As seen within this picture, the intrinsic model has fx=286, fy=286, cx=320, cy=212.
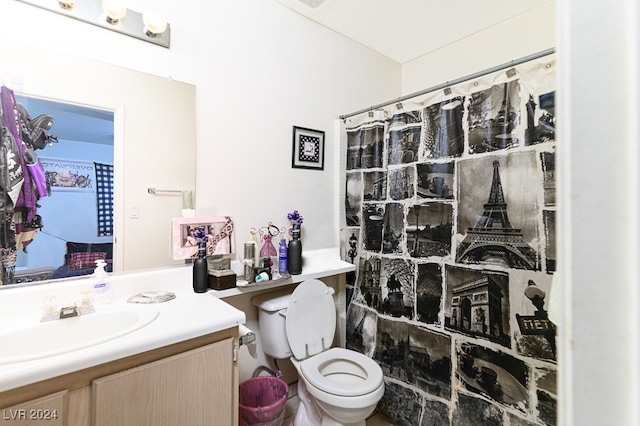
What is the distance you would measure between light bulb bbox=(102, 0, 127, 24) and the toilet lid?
1.53 meters

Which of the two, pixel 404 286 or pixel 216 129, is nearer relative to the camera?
pixel 216 129

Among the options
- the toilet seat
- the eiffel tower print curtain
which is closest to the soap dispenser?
the toilet seat

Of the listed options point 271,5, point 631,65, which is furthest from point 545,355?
point 271,5

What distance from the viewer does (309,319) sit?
1.67 meters

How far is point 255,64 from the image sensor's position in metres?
1.70

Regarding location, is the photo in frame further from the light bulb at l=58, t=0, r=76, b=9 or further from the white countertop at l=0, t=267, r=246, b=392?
the light bulb at l=58, t=0, r=76, b=9

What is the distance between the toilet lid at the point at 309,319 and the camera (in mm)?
1596

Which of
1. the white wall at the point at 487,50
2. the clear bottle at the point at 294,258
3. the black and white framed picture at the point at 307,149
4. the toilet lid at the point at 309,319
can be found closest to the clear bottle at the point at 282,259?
the clear bottle at the point at 294,258

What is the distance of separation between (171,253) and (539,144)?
1756mm

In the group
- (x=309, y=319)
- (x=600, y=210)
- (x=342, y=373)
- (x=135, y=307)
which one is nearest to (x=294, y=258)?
(x=309, y=319)

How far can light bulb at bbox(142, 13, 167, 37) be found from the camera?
1.30m

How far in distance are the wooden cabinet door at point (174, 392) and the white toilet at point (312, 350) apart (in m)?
0.48

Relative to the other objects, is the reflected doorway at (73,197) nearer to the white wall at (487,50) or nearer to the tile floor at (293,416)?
the tile floor at (293,416)

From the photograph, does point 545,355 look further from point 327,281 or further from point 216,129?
point 216,129
